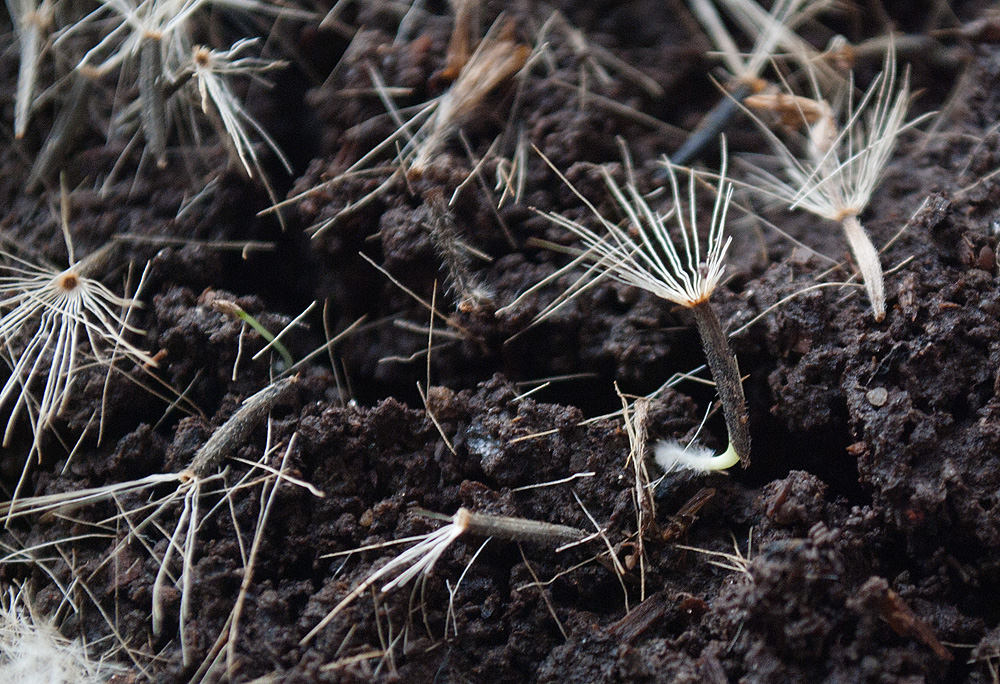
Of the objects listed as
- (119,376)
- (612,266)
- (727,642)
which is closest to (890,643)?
(727,642)

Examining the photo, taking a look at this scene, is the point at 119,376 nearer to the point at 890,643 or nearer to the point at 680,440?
the point at 680,440

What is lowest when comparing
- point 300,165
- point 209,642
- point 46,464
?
point 209,642

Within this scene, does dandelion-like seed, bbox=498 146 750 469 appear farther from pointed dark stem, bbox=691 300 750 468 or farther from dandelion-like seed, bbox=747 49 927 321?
dandelion-like seed, bbox=747 49 927 321

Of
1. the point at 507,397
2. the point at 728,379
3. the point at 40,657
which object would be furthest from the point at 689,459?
the point at 40,657

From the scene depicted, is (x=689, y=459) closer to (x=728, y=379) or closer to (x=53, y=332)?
(x=728, y=379)

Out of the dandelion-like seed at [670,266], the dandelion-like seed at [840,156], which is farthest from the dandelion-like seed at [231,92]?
the dandelion-like seed at [840,156]

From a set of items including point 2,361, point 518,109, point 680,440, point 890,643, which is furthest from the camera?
point 518,109

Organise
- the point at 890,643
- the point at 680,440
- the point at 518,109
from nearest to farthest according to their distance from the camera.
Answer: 1. the point at 890,643
2. the point at 680,440
3. the point at 518,109
